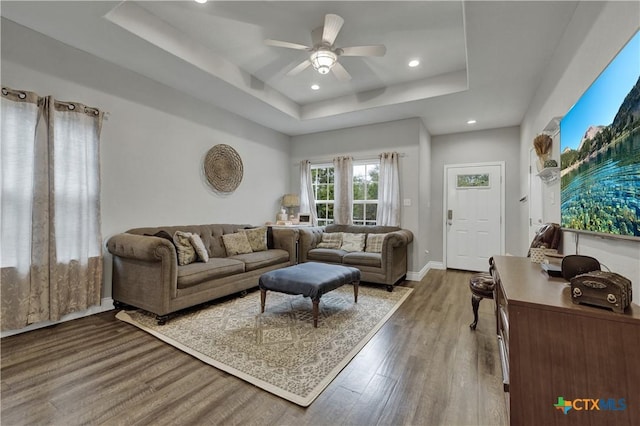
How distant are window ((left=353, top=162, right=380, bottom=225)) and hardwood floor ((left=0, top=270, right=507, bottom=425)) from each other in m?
2.83

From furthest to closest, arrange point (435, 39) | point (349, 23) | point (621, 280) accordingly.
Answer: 1. point (435, 39)
2. point (349, 23)
3. point (621, 280)

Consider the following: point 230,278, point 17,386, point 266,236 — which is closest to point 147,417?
point 17,386

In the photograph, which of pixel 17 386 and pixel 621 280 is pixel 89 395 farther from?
pixel 621 280

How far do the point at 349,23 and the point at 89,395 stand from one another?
361cm

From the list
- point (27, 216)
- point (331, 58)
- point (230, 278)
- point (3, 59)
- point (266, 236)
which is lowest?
point (230, 278)

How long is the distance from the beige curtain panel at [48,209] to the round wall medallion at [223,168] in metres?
1.44

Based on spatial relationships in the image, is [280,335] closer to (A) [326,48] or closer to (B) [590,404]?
(B) [590,404]

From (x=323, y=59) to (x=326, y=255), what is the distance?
276 cm

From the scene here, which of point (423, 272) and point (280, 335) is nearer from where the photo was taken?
point (280, 335)

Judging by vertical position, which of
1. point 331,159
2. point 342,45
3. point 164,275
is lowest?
point 164,275

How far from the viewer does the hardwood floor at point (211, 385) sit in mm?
1519

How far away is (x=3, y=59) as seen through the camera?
2.43 metres

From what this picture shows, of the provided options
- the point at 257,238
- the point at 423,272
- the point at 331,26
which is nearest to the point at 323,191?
the point at 257,238

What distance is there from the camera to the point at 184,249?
319 centimetres
